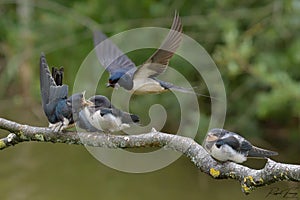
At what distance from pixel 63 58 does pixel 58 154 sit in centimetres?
100

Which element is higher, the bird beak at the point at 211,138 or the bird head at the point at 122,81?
the bird head at the point at 122,81

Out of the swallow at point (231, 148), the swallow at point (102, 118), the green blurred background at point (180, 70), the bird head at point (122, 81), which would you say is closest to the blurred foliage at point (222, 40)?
the green blurred background at point (180, 70)

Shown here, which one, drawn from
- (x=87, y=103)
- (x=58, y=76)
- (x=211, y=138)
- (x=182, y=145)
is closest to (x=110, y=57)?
(x=58, y=76)

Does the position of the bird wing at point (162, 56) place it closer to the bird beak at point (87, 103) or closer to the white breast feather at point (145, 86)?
the white breast feather at point (145, 86)

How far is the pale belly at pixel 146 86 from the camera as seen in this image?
2.04 meters

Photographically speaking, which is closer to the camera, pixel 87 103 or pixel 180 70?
pixel 87 103

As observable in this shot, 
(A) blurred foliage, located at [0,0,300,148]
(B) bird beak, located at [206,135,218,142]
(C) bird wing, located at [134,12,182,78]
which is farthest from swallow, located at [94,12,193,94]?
(A) blurred foliage, located at [0,0,300,148]

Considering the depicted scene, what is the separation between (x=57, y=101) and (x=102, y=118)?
0.46 ft

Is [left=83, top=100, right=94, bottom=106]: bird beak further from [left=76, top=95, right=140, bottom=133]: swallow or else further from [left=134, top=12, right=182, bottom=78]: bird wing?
[left=134, top=12, right=182, bottom=78]: bird wing

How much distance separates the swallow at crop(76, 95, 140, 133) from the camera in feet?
5.56

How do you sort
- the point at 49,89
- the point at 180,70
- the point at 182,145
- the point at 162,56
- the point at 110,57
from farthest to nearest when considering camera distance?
the point at 180,70
the point at 110,57
the point at 162,56
the point at 49,89
the point at 182,145

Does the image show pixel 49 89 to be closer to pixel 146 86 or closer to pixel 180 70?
pixel 146 86

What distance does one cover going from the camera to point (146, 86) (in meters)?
2.09

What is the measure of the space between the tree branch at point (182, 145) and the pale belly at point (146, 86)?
1.41 feet
